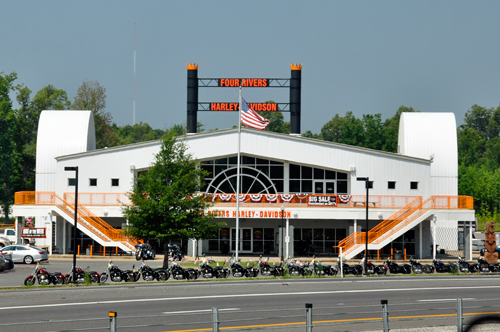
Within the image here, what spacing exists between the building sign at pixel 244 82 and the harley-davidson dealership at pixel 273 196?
54cm

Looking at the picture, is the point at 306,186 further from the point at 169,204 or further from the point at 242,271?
the point at 242,271

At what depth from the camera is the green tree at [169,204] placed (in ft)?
124

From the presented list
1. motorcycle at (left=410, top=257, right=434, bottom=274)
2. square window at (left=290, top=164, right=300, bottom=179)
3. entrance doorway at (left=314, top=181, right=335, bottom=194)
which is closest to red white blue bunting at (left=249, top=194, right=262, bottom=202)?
square window at (left=290, top=164, right=300, bottom=179)

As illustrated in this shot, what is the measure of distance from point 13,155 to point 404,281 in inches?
2743

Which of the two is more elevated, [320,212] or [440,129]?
[440,129]

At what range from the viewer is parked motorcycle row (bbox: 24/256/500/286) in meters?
29.9

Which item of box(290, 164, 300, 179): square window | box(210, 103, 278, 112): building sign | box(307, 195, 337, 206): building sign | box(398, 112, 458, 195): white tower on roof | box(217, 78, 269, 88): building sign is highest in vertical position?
box(217, 78, 269, 88): building sign

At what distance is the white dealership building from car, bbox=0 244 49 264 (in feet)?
15.4

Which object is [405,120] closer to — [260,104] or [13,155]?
[260,104]

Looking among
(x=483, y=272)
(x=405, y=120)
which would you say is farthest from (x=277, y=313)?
(x=405, y=120)

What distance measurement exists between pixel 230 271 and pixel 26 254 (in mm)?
15293

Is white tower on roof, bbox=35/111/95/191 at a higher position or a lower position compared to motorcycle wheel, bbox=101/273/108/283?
higher

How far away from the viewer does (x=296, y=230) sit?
5203 centimetres

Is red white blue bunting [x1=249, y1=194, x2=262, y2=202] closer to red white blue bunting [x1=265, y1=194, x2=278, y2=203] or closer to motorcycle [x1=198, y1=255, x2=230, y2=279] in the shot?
red white blue bunting [x1=265, y1=194, x2=278, y2=203]
